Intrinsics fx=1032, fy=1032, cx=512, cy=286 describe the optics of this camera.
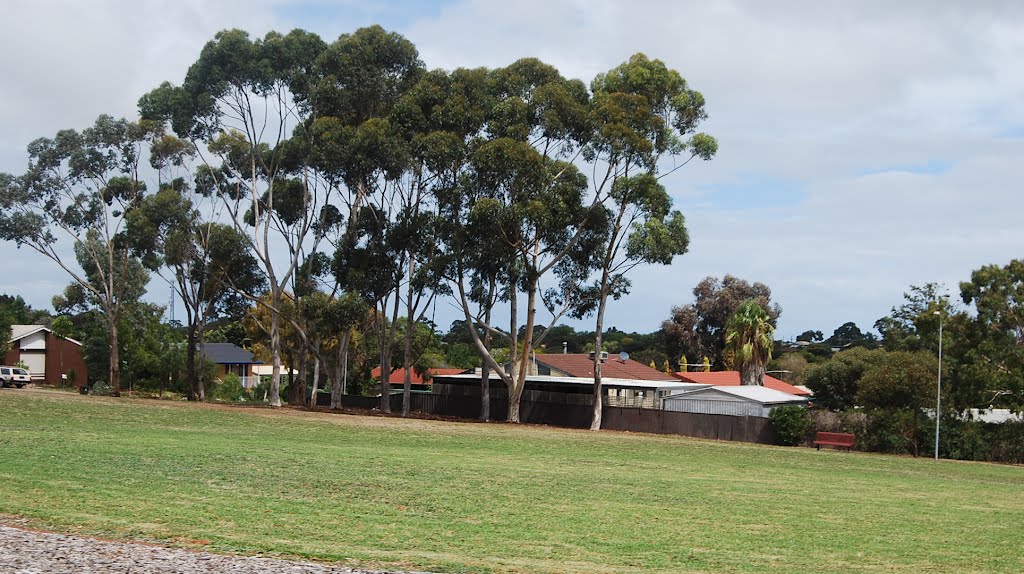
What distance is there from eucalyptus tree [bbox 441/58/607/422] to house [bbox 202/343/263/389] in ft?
172

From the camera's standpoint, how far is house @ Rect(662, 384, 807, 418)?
5184cm

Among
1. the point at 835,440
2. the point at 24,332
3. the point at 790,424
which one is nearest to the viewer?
the point at 835,440

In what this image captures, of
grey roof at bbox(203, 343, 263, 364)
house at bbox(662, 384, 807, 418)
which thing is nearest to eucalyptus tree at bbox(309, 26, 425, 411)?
house at bbox(662, 384, 807, 418)

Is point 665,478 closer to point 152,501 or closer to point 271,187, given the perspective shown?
point 152,501

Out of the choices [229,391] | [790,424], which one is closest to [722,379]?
[790,424]

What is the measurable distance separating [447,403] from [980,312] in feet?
103

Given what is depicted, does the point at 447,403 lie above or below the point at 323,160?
below

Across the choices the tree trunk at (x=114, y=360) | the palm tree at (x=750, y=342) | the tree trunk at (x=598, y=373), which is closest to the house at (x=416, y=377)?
the palm tree at (x=750, y=342)

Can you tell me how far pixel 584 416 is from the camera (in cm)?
5803

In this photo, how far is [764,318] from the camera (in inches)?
3051

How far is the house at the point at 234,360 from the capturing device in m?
103

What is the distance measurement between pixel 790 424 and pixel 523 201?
55.1 ft

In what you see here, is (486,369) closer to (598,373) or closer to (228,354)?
(598,373)

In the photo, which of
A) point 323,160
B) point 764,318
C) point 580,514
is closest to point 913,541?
point 580,514
